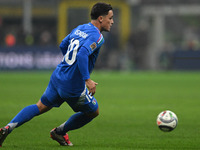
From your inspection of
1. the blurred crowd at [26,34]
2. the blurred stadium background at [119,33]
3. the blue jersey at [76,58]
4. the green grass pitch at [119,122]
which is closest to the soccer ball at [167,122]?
the green grass pitch at [119,122]

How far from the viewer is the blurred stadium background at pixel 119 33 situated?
28.0 meters

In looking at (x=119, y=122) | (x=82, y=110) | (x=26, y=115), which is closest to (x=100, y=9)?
(x=82, y=110)

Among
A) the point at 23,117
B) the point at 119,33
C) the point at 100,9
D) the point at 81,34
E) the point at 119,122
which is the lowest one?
the point at 119,33

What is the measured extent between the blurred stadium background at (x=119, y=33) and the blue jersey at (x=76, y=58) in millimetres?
21062

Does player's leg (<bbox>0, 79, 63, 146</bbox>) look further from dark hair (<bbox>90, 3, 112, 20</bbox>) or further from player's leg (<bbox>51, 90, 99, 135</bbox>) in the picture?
dark hair (<bbox>90, 3, 112, 20</bbox>)

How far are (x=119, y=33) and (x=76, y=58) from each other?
2739 cm

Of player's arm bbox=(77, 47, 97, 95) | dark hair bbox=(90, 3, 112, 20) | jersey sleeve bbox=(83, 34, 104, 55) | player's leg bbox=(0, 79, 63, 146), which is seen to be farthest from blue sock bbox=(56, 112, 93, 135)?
dark hair bbox=(90, 3, 112, 20)

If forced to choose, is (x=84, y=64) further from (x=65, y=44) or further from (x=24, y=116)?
(x=24, y=116)

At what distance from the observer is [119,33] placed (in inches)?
1329

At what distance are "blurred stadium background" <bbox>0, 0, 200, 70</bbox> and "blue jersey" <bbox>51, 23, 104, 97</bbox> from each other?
69.1 ft

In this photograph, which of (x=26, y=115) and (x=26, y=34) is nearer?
(x=26, y=115)

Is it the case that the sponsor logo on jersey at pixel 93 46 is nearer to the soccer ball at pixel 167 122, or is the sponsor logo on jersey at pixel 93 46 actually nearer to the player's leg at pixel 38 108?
the player's leg at pixel 38 108

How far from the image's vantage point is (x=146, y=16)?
36.7 meters

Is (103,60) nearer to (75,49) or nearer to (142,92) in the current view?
(142,92)
